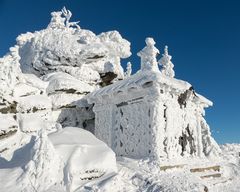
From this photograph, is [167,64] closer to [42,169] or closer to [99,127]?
[99,127]

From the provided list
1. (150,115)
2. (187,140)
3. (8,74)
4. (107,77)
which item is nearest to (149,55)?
(150,115)

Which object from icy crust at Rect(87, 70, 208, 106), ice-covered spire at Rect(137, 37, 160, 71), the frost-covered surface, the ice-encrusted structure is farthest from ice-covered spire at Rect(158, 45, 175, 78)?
icy crust at Rect(87, 70, 208, 106)

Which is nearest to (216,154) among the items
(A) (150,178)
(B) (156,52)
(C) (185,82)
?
(C) (185,82)

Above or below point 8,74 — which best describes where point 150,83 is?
below

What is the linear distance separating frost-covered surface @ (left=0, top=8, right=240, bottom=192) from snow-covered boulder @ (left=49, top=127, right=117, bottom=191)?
34mm

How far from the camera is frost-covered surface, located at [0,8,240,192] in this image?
33.8 ft

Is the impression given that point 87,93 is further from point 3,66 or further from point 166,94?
point 166,94

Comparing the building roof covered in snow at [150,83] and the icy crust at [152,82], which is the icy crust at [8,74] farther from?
the icy crust at [152,82]

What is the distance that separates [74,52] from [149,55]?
10.2 metres

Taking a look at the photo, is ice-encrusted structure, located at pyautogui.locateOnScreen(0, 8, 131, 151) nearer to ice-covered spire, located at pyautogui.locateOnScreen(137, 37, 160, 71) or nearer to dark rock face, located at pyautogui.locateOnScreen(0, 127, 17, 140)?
dark rock face, located at pyautogui.locateOnScreen(0, 127, 17, 140)

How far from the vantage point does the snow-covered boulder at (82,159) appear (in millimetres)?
10156

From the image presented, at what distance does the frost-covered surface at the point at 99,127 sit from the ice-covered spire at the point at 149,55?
0.21ft

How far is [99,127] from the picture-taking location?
18.4m

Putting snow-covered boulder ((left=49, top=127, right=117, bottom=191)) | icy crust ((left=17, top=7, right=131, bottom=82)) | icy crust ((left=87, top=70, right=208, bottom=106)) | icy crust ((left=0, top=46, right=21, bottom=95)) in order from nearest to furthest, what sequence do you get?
snow-covered boulder ((left=49, top=127, right=117, bottom=191))
icy crust ((left=87, top=70, right=208, bottom=106))
icy crust ((left=0, top=46, right=21, bottom=95))
icy crust ((left=17, top=7, right=131, bottom=82))
